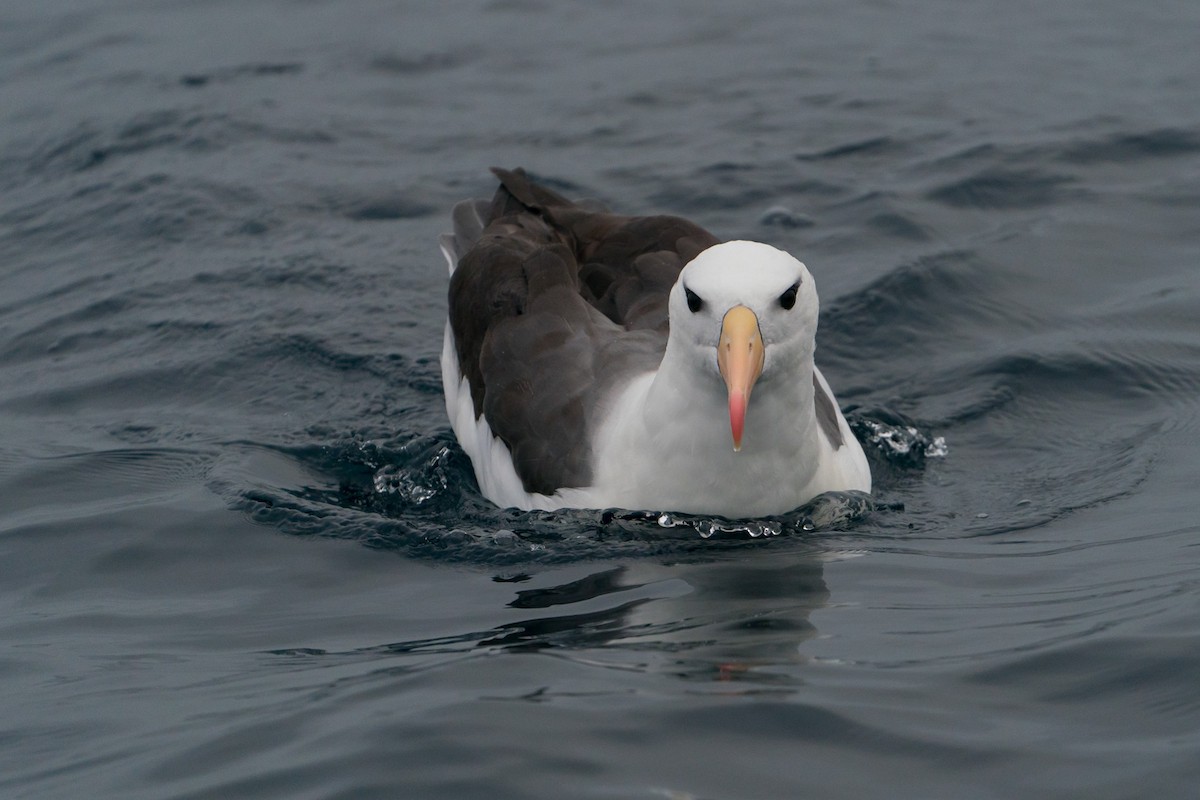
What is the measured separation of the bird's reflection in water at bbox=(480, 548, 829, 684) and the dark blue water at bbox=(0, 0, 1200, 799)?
3 centimetres

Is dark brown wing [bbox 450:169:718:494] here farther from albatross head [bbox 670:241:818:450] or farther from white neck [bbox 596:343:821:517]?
albatross head [bbox 670:241:818:450]

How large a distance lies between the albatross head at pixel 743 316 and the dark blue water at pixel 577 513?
781 millimetres

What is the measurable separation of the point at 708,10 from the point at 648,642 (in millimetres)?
11989

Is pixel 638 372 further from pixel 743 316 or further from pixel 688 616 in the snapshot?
pixel 688 616

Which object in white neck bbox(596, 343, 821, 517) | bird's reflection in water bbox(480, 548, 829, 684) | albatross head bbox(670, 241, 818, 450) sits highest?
albatross head bbox(670, 241, 818, 450)

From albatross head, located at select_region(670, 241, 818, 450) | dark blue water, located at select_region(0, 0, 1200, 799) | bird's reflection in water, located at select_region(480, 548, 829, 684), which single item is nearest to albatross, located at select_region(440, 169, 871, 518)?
albatross head, located at select_region(670, 241, 818, 450)

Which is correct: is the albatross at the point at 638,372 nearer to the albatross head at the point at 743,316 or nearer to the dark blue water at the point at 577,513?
the albatross head at the point at 743,316

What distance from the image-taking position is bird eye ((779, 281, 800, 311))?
6113mm

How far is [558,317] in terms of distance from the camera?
7.51 meters

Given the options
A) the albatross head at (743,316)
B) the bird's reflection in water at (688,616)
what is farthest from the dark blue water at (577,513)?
the albatross head at (743,316)

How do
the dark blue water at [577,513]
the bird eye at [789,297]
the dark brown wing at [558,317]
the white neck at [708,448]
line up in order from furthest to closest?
1. the dark brown wing at [558,317]
2. the white neck at [708,448]
3. the bird eye at [789,297]
4. the dark blue water at [577,513]

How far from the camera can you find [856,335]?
387 inches

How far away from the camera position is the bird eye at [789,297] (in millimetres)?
6113

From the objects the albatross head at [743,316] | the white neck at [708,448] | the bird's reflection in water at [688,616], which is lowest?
the bird's reflection in water at [688,616]
